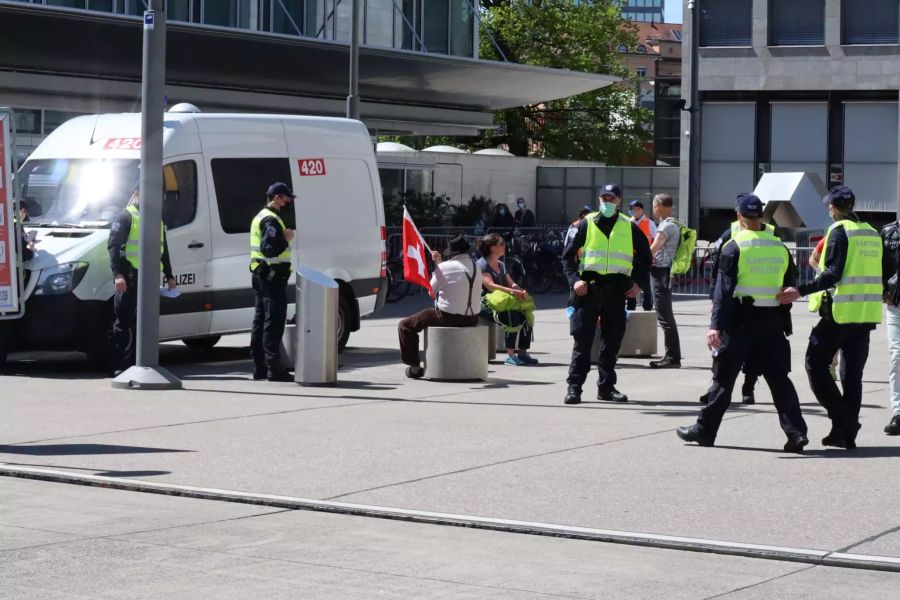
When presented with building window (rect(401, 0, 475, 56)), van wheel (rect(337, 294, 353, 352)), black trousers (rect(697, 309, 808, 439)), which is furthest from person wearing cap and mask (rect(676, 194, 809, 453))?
building window (rect(401, 0, 475, 56))

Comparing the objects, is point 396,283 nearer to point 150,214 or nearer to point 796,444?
point 150,214

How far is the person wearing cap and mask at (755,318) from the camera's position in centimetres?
978

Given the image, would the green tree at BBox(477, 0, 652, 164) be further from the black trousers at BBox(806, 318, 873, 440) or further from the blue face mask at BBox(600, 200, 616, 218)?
the black trousers at BBox(806, 318, 873, 440)

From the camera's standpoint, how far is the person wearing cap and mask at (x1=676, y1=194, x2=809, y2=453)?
32.1 feet

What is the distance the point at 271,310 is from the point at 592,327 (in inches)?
127

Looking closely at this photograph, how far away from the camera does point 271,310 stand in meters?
14.1

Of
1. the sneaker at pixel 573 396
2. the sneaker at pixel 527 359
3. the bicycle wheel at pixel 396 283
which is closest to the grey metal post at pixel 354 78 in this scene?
the bicycle wheel at pixel 396 283

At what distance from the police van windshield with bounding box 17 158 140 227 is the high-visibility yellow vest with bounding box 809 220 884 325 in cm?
738

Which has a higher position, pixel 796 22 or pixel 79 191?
pixel 796 22

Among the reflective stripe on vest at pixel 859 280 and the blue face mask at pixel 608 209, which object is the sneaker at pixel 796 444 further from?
the blue face mask at pixel 608 209

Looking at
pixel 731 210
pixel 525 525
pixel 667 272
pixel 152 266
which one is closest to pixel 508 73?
pixel 731 210

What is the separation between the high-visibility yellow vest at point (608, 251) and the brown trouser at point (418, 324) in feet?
7.63

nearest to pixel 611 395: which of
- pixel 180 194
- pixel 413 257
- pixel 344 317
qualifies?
pixel 413 257

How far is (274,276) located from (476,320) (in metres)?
2.03
